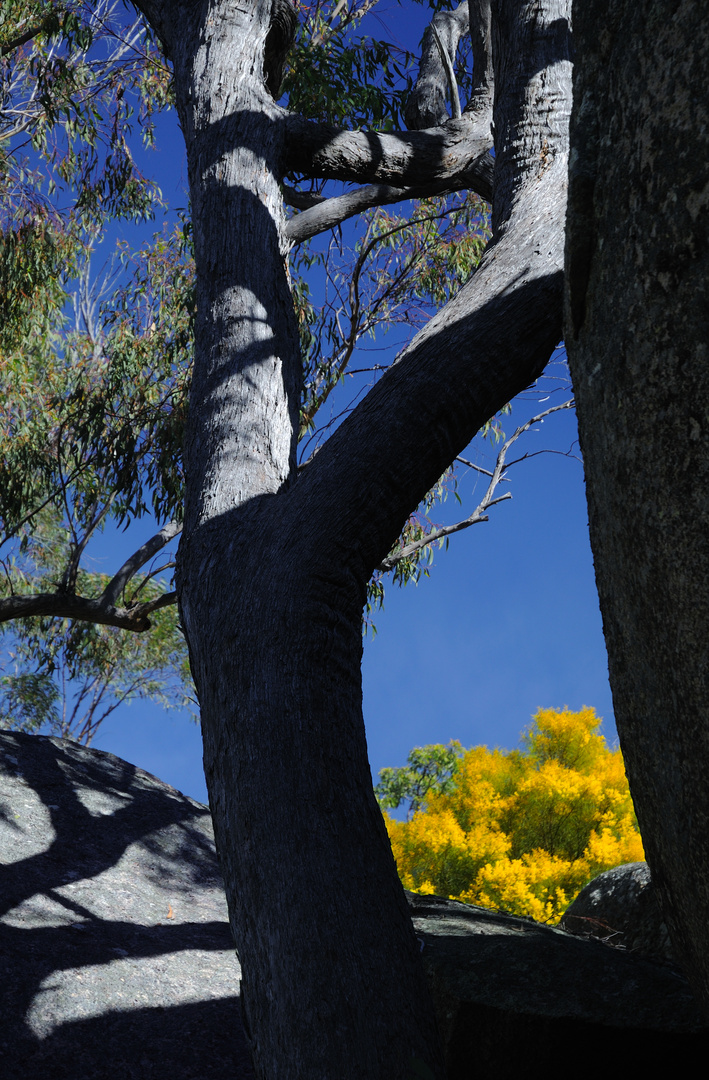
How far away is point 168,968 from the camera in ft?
11.0

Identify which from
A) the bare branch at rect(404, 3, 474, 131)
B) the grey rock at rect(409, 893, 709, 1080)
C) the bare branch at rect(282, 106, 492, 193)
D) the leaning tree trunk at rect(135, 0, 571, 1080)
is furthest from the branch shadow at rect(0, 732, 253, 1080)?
the bare branch at rect(404, 3, 474, 131)

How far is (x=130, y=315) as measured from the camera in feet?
28.8

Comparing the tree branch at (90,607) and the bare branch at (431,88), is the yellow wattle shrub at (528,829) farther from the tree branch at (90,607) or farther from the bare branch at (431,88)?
the bare branch at (431,88)

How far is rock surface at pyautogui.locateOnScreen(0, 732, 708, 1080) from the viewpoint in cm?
Answer: 244

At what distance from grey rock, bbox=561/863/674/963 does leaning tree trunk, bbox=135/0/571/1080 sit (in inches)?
86.4

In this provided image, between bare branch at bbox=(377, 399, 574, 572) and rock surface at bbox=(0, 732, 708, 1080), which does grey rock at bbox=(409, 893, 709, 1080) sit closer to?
rock surface at bbox=(0, 732, 708, 1080)

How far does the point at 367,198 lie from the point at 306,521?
247cm

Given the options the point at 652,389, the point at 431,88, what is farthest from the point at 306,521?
the point at 431,88

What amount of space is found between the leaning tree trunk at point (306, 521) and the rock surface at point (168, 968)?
37.7 inches

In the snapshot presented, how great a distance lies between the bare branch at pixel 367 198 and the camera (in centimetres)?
372

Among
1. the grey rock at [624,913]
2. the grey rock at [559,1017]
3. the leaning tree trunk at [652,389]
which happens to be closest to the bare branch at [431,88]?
the leaning tree trunk at [652,389]

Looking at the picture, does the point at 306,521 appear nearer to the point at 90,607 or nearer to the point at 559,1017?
the point at 559,1017

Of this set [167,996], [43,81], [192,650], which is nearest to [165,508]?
[43,81]

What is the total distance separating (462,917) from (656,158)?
294 centimetres
